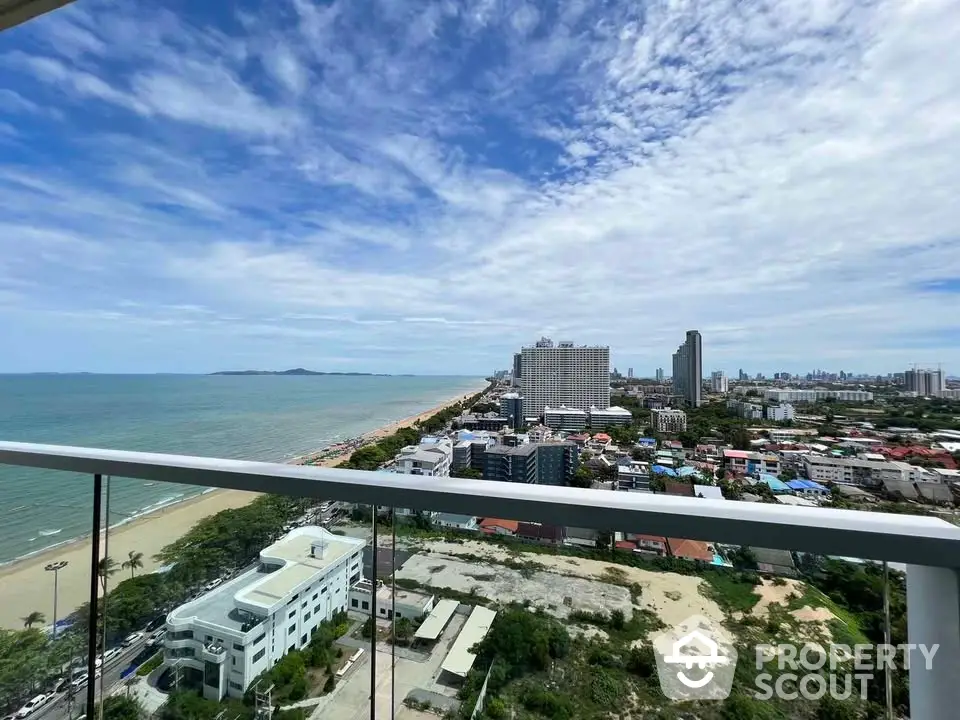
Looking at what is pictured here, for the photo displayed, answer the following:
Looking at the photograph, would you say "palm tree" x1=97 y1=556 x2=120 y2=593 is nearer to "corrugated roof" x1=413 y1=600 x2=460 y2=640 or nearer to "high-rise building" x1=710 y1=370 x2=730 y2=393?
"corrugated roof" x1=413 y1=600 x2=460 y2=640

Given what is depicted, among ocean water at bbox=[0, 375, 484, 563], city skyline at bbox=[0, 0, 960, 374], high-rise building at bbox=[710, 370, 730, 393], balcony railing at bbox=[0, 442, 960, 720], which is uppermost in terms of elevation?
city skyline at bbox=[0, 0, 960, 374]

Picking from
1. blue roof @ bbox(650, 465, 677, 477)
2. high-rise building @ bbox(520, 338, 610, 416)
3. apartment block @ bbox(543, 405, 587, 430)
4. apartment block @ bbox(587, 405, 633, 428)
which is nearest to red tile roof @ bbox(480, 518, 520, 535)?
blue roof @ bbox(650, 465, 677, 477)

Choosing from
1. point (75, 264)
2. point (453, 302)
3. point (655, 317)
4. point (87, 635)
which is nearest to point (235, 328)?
point (75, 264)

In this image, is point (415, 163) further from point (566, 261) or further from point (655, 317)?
point (655, 317)

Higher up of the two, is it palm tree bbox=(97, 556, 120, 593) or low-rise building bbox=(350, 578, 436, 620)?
low-rise building bbox=(350, 578, 436, 620)

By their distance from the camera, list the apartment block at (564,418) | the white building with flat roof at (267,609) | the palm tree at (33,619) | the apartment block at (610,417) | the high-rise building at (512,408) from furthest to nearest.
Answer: the high-rise building at (512,408) < the apartment block at (564,418) < the apartment block at (610,417) < the palm tree at (33,619) < the white building with flat roof at (267,609)

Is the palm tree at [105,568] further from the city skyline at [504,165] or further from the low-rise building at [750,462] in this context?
the city skyline at [504,165]

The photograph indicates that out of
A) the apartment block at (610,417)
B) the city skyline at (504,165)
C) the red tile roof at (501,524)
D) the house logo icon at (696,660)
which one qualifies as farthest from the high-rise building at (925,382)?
the red tile roof at (501,524)
